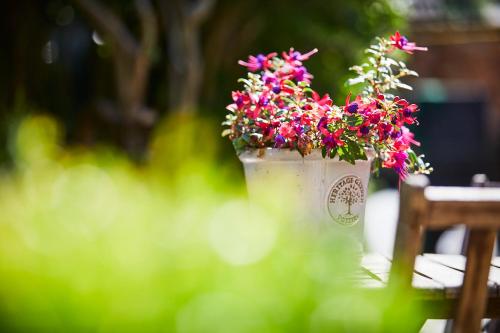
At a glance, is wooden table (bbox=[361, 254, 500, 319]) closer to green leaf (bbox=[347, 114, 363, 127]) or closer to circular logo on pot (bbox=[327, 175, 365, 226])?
circular logo on pot (bbox=[327, 175, 365, 226])

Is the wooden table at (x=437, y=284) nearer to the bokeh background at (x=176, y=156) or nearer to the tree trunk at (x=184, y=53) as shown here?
the bokeh background at (x=176, y=156)

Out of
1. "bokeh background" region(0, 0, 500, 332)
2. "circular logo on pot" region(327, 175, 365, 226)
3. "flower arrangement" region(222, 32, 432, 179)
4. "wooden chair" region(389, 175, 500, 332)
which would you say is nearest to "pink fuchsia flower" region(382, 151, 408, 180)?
"flower arrangement" region(222, 32, 432, 179)

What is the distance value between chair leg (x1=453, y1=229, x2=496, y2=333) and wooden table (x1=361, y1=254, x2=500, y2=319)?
0.17 m

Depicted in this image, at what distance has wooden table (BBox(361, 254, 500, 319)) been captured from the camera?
5.86ft

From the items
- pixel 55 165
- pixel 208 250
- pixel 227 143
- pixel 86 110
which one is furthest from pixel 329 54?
Result: pixel 208 250

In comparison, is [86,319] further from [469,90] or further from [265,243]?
[469,90]

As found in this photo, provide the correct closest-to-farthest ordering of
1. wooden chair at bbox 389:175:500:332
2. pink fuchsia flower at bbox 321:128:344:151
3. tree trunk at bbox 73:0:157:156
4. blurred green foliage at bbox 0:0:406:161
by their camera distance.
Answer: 1. wooden chair at bbox 389:175:500:332
2. pink fuchsia flower at bbox 321:128:344:151
3. tree trunk at bbox 73:0:157:156
4. blurred green foliage at bbox 0:0:406:161

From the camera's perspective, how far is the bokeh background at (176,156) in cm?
140

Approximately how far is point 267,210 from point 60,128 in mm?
5239

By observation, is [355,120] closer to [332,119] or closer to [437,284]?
[332,119]

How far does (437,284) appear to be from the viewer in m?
1.82

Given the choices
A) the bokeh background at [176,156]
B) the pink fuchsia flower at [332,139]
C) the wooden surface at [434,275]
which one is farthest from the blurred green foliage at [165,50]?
the pink fuchsia flower at [332,139]

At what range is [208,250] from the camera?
154cm

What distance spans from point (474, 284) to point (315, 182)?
634 millimetres
